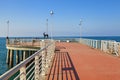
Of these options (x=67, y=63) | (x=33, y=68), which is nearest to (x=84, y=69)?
(x=67, y=63)

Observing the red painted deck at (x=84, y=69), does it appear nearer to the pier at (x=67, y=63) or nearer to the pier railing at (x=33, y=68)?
the pier at (x=67, y=63)

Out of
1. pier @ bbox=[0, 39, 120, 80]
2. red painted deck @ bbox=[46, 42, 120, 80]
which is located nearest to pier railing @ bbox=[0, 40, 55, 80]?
pier @ bbox=[0, 39, 120, 80]

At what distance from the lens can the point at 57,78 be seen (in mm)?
6613

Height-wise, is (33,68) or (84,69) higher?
(33,68)

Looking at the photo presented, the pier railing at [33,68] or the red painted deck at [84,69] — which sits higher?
the pier railing at [33,68]

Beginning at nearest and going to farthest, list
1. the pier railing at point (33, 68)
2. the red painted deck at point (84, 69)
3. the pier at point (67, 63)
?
the pier railing at point (33, 68) → the pier at point (67, 63) → the red painted deck at point (84, 69)

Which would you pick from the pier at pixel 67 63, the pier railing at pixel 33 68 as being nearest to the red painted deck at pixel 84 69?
the pier at pixel 67 63

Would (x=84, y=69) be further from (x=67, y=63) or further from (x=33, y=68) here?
(x=33, y=68)

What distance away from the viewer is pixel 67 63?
33.4 ft

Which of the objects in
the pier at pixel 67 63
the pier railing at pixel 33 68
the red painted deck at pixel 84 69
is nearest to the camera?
the pier railing at pixel 33 68

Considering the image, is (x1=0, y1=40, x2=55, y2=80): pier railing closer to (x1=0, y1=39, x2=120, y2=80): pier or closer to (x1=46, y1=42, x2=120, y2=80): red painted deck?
(x1=0, y1=39, x2=120, y2=80): pier

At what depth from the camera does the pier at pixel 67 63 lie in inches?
211

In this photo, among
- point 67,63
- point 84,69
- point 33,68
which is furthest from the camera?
point 67,63

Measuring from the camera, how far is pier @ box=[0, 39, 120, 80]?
5.35 metres
